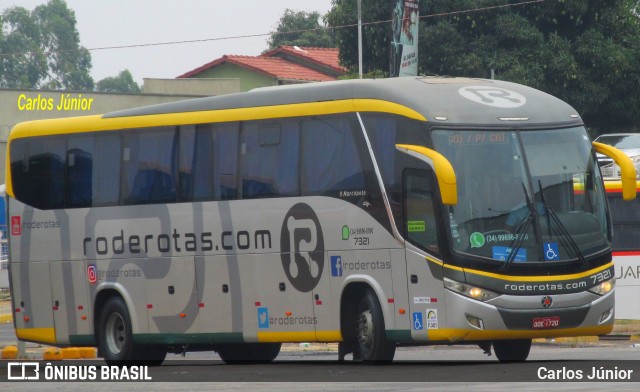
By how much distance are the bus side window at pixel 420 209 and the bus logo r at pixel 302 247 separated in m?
1.43

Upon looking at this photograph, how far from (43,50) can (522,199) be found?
144312mm

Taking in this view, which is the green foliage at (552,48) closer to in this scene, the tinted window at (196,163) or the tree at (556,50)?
the tree at (556,50)

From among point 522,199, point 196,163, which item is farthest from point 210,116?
point 522,199

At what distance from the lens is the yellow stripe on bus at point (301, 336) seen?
60.7ft

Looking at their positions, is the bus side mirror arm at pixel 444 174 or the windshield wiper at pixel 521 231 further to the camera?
the windshield wiper at pixel 521 231

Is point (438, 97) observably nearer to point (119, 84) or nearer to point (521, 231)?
point (521, 231)

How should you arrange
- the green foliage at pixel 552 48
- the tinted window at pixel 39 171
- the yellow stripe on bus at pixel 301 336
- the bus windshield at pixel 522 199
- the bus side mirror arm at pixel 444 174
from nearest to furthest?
1. the bus side mirror arm at pixel 444 174
2. the bus windshield at pixel 522 199
3. the yellow stripe on bus at pixel 301 336
4. the tinted window at pixel 39 171
5. the green foliage at pixel 552 48

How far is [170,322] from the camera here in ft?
67.9

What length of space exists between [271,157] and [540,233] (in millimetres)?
3740

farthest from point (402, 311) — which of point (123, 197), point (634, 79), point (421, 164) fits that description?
point (634, 79)

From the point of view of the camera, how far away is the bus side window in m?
17.2

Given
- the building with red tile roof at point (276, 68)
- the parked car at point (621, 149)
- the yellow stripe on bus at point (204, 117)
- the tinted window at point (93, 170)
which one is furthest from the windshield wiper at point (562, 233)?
the building with red tile roof at point (276, 68)

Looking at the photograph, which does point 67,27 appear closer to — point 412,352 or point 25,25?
point 25,25

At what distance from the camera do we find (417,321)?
688 inches
